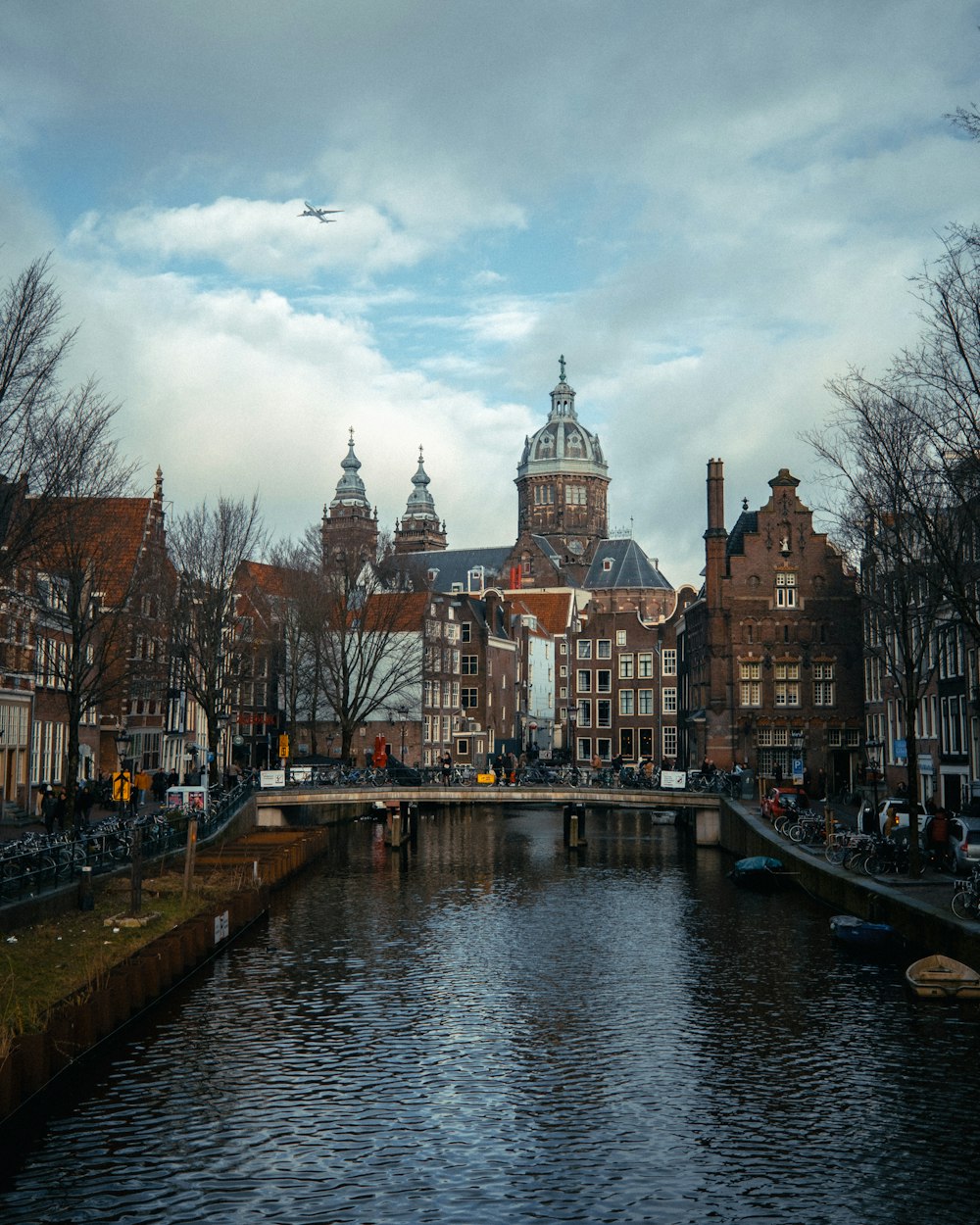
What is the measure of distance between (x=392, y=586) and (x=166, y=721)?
1782 centimetres

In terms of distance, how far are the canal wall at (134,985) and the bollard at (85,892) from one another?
8.67 ft

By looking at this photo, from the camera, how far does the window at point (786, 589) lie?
8556 cm

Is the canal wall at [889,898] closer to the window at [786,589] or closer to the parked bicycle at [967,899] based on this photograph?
the parked bicycle at [967,899]

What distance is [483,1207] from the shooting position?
18.1m

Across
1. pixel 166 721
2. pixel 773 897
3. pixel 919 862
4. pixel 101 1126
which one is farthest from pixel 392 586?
pixel 101 1126

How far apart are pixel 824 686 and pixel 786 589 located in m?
6.57

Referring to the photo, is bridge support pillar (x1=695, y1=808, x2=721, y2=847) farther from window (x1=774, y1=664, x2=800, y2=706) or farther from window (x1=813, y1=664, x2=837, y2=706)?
window (x1=813, y1=664, x2=837, y2=706)

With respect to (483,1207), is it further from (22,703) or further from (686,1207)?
(22,703)

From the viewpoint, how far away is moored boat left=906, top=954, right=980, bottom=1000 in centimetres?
2928

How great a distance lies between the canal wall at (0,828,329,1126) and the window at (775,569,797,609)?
1782 inches

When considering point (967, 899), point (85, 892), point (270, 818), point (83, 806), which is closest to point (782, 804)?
point (270, 818)

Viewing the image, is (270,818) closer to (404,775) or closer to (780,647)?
(404,775)

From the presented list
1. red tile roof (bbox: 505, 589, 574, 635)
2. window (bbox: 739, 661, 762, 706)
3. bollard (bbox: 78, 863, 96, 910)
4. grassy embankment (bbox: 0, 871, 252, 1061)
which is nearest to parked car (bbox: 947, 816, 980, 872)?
grassy embankment (bbox: 0, 871, 252, 1061)

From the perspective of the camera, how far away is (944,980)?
96.9ft
